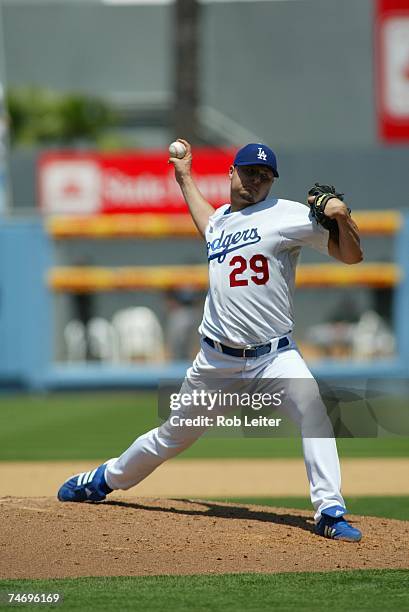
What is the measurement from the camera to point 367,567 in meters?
4.87

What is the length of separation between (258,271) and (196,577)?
143cm

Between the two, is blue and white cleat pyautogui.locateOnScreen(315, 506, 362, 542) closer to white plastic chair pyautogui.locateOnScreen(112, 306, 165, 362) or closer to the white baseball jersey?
the white baseball jersey

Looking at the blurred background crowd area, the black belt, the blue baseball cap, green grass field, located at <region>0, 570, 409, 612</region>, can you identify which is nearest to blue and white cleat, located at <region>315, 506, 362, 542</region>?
green grass field, located at <region>0, 570, 409, 612</region>

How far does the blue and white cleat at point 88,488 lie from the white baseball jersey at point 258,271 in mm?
1061

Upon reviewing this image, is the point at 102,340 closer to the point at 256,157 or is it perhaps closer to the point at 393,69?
the point at 393,69

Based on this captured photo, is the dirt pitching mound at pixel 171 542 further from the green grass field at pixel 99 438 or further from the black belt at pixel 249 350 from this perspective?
the green grass field at pixel 99 438

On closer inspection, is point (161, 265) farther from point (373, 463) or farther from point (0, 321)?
point (373, 463)

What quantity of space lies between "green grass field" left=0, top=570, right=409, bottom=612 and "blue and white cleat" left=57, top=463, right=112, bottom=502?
4.11 ft

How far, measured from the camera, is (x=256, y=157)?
17.6 ft

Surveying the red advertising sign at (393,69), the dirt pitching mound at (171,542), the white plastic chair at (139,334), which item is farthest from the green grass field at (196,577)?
the red advertising sign at (393,69)

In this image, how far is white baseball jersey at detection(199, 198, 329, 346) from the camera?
5.29m

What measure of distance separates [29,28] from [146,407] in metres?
24.0

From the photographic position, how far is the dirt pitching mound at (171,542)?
16.1 ft

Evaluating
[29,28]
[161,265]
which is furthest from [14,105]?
[161,265]
